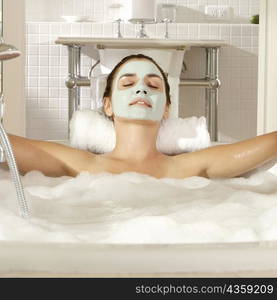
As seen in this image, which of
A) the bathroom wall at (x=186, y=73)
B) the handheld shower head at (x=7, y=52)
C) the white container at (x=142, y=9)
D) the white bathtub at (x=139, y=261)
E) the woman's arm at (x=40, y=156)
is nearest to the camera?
the white bathtub at (x=139, y=261)

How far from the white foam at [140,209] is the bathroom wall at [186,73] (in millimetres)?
2725

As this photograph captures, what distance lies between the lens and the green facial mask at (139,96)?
6.23 feet

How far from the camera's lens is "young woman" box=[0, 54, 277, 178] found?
191cm

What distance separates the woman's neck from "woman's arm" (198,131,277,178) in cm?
13

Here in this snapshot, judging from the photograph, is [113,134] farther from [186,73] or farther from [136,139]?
[186,73]

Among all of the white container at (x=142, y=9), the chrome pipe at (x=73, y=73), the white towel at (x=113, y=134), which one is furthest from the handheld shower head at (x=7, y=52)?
the white container at (x=142, y=9)

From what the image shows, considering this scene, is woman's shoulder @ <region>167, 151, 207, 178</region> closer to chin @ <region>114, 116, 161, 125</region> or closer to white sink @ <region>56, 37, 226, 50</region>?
chin @ <region>114, 116, 161, 125</region>

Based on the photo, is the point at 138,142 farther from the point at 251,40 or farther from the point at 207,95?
the point at 251,40

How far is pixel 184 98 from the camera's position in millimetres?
4695

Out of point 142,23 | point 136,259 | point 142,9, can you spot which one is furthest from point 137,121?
point 142,23

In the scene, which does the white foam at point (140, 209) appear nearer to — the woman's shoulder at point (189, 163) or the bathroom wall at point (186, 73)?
the woman's shoulder at point (189, 163)

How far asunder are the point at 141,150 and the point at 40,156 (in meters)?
0.26

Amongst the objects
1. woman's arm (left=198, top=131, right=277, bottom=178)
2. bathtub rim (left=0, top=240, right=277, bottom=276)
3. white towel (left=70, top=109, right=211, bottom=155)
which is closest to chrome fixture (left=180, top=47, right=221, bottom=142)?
white towel (left=70, top=109, right=211, bottom=155)
